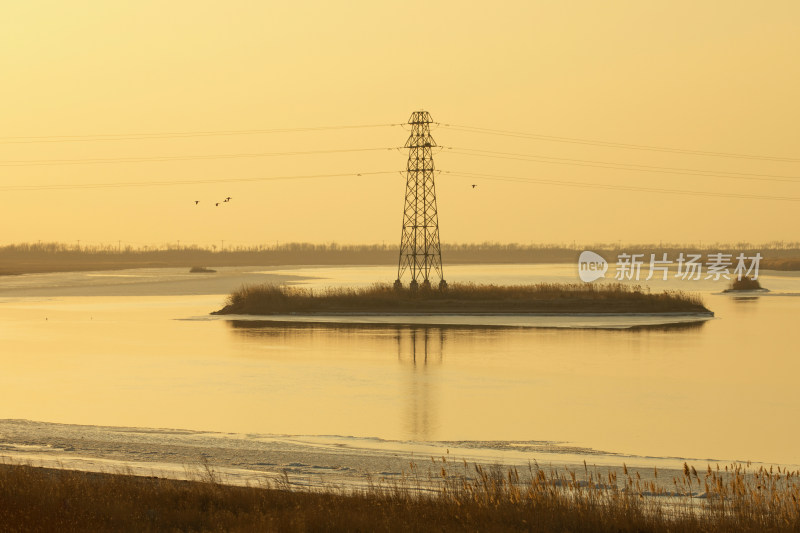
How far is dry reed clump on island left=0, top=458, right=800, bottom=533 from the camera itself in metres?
11.5

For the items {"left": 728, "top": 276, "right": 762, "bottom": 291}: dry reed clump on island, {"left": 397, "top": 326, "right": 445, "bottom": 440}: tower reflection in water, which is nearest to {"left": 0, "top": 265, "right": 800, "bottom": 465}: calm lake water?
{"left": 397, "top": 326, "right": 445, "bottom": 440}: tower reflection in water

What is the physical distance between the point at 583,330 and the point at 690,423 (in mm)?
26607

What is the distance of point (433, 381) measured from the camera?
28.9 m

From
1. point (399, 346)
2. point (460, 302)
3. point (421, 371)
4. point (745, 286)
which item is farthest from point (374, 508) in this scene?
point (745, 286)

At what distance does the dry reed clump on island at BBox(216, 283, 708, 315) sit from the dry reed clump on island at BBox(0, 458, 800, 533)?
147 ft

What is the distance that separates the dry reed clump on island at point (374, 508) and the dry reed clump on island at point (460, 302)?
147 feet

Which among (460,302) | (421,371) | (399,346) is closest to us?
(421,371)

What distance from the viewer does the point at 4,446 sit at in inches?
729

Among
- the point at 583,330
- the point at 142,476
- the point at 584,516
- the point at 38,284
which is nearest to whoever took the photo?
the point at 584,516

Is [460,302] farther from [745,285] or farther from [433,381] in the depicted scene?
[745,285]

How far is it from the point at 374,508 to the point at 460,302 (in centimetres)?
4771

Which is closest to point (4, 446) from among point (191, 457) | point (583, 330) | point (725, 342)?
point (191, 457)

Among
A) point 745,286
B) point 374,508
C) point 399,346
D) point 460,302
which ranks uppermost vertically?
point 374,508

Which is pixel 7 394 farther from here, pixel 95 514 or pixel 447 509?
pixel 447 509
